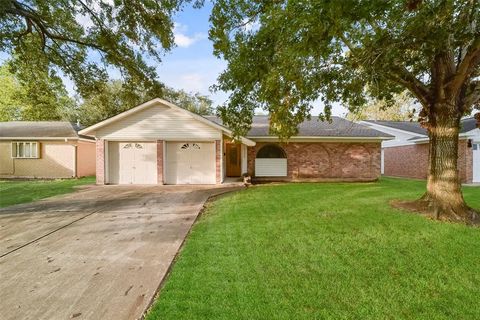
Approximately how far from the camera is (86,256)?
4.53 metres

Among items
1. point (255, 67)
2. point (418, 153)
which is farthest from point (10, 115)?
point (418, 153)

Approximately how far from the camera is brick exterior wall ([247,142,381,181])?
52.9ft

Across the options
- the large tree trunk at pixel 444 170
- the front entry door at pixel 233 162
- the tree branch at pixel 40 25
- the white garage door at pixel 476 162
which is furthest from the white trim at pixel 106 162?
the white garage door at pixel 476 162

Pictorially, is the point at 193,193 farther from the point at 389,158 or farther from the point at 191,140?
the point at 389,158

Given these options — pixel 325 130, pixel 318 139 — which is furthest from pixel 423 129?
pixel 318 139

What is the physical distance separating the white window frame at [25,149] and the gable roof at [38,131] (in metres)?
0.46

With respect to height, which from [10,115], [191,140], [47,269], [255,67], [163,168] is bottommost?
[47,269]

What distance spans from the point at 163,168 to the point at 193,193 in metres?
3.52

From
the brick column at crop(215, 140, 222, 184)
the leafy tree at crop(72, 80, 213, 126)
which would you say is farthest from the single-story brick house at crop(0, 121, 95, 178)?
the brick column at crop(215, 140, 222, 184)

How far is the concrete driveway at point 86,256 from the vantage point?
3092mm

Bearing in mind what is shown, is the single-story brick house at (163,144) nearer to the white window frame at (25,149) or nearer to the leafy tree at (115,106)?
the white window frame at (25,149)

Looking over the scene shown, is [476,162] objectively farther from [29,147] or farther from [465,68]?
[29,147]

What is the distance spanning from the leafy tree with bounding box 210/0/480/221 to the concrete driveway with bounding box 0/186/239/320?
13.1ft

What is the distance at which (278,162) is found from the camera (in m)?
16.1
